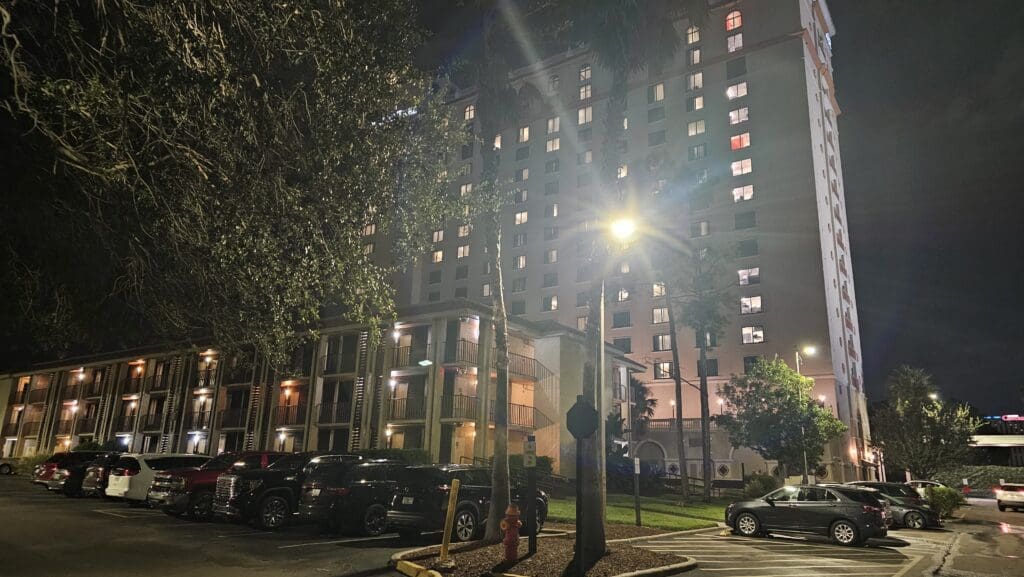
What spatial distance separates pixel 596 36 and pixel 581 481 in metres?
8.95

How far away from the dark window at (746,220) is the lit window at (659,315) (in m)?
9.71

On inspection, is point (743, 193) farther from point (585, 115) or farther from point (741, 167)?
point (585, 115)

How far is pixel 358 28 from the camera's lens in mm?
10188

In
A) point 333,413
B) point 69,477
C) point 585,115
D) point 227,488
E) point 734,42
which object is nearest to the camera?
point 227,488

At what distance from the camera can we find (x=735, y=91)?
58219 millimetres

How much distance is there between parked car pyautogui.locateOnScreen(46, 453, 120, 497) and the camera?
849 inches

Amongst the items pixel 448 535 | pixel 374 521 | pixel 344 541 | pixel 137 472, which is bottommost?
pixel 344 541

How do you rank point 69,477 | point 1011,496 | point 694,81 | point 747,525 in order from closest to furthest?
point 747,525 → point 69,477 → point 1011,496 → point 694,81

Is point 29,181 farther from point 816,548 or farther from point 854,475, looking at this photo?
point 854,475

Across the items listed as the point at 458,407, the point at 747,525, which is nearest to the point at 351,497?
the point at 747,525

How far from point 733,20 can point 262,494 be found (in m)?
61.4

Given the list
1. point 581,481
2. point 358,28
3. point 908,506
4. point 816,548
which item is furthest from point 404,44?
point 908,506

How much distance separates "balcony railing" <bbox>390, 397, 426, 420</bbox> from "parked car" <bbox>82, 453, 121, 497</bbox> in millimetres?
13220

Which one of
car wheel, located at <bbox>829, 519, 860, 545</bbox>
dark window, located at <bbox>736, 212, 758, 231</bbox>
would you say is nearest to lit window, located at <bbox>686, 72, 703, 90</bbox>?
dark window, located at <bbox>736, 212, 758, 231</bbox>
